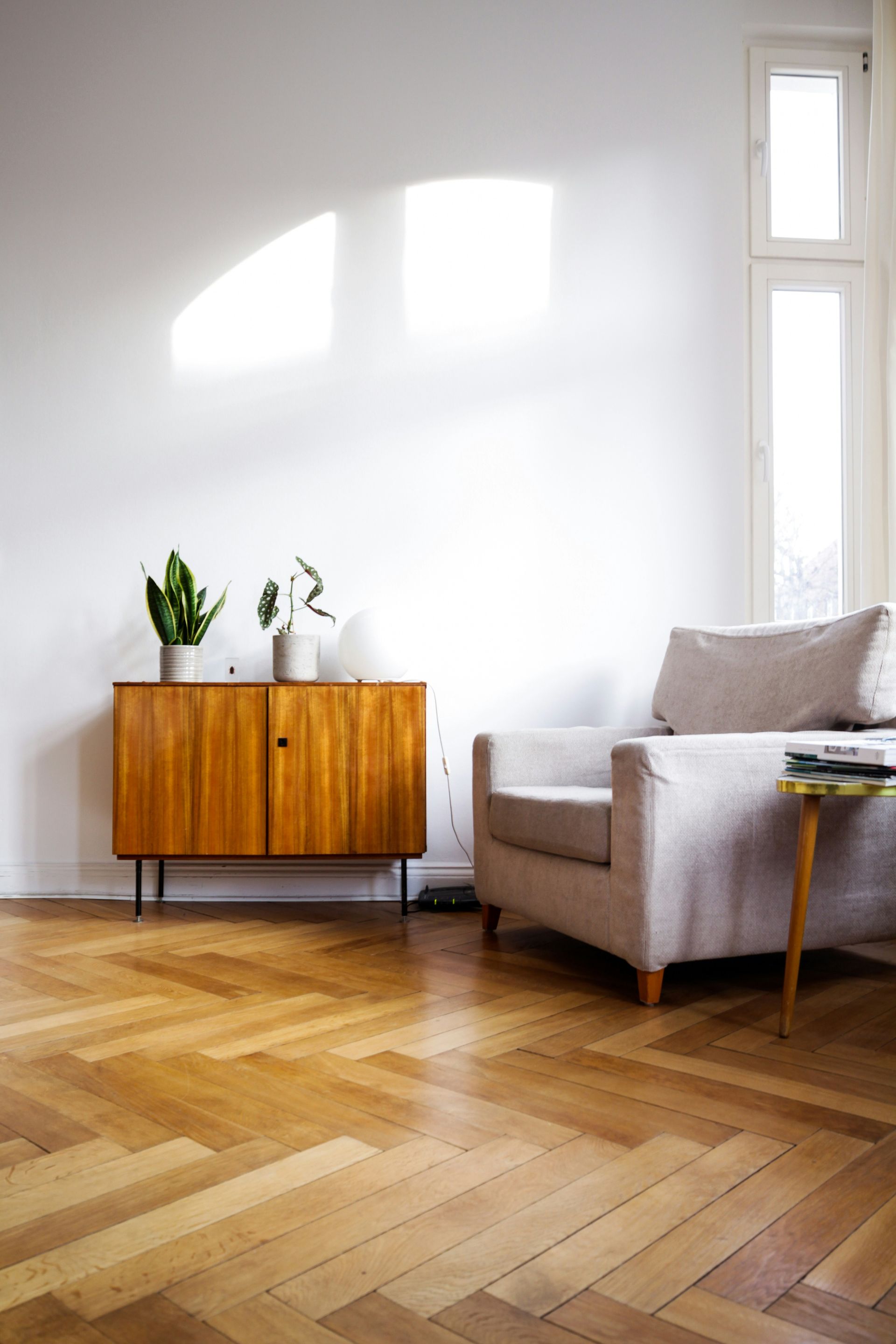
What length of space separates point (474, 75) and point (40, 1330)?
11.9 ft

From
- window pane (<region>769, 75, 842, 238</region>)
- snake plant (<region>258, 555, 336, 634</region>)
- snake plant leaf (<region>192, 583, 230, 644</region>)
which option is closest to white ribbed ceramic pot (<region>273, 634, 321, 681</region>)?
snake plant (<region>258, 555, 336, 634</region>)

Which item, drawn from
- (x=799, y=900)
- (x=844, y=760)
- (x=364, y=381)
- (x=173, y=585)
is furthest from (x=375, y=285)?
(x=799, y=900)

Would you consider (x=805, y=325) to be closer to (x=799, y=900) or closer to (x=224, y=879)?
(x=799, y=900)

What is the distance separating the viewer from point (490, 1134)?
1444 millimetres

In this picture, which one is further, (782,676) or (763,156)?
(763,156)

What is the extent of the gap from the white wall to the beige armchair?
725 millimetres

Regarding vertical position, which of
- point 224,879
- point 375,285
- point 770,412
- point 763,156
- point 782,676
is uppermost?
point 763,156

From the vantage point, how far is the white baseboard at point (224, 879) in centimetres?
334

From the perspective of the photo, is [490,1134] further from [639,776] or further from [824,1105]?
[639,776]

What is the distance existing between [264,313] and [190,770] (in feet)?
5.04

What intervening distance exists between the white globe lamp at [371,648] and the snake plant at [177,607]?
0.42m

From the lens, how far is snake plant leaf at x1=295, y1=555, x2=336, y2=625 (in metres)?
3.15

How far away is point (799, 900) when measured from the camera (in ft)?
6.07

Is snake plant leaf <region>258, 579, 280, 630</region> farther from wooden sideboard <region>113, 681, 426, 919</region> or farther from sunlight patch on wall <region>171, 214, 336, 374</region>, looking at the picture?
sunlight patch on wall <region>171, 214, 336, 374</region>
